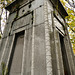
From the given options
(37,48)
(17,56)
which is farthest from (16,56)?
(37,48)

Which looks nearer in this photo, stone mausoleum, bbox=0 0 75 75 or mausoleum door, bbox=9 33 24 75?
stone mausoleum, bbox=0 0 75 75

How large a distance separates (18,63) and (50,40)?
7.00ft

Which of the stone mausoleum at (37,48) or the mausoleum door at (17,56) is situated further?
the mausoleum door at (17,56)

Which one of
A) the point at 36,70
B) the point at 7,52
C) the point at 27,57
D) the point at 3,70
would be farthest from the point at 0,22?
the point at 36,70

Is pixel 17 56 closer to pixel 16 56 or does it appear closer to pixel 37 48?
pixel 16 56

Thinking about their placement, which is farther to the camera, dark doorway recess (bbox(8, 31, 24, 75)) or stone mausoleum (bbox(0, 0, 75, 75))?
dark doorway recess (bbox(8, 31, 24, 75))

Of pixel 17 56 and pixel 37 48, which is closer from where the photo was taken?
pixel 37 48

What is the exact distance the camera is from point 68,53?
5.27 meters

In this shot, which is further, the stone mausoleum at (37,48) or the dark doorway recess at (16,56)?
the dark doorway recess at (16,56)

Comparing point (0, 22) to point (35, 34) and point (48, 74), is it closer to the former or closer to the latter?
point (35, 34)

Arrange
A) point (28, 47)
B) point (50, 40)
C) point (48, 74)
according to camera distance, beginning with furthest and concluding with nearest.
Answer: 1. point (28, 47)
2. point (50, 40)
3. point (48, 74)

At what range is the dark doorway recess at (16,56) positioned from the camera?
354 cm

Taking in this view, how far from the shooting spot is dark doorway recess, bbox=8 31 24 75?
11.6 ft

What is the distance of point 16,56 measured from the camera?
3971 mm
